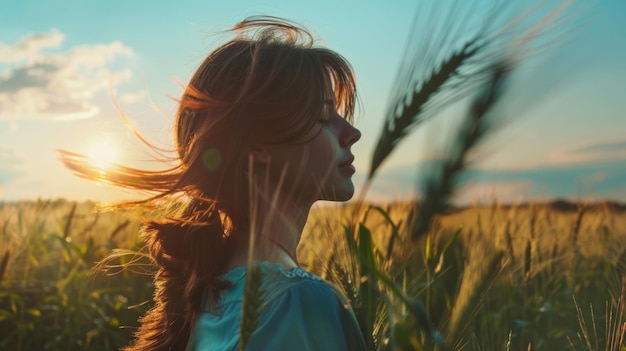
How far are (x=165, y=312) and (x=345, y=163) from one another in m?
0.53

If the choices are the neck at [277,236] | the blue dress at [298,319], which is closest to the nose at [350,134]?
the neck at [277,236]

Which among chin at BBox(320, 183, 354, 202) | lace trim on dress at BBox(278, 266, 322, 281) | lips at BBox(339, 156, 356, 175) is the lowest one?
lace trim on dress at BBox(278, 266, 322, 281)

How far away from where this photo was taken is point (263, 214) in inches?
54.7

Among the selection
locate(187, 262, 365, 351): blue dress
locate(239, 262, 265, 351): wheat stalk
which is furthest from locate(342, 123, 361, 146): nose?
locate(239, 262, 265, 351): wheat stalk

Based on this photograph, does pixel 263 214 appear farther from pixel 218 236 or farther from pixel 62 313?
pixel 62 313

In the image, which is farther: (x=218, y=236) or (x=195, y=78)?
(x=195, y=78)

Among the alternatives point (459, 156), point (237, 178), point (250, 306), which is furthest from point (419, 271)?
point (250, 306)

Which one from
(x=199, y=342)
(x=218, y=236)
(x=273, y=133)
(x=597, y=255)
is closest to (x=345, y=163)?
(x=273, y=133)

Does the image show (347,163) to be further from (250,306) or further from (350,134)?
(250,306)

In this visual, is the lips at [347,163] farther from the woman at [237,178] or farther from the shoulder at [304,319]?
the shoulder at [304,319]

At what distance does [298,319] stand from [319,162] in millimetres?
367

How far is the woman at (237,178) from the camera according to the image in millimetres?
1390

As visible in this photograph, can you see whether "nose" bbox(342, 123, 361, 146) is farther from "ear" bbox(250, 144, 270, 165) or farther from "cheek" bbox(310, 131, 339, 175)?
"ear" bbox(250, 144, 270, 165)

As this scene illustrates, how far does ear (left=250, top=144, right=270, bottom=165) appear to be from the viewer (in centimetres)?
144
